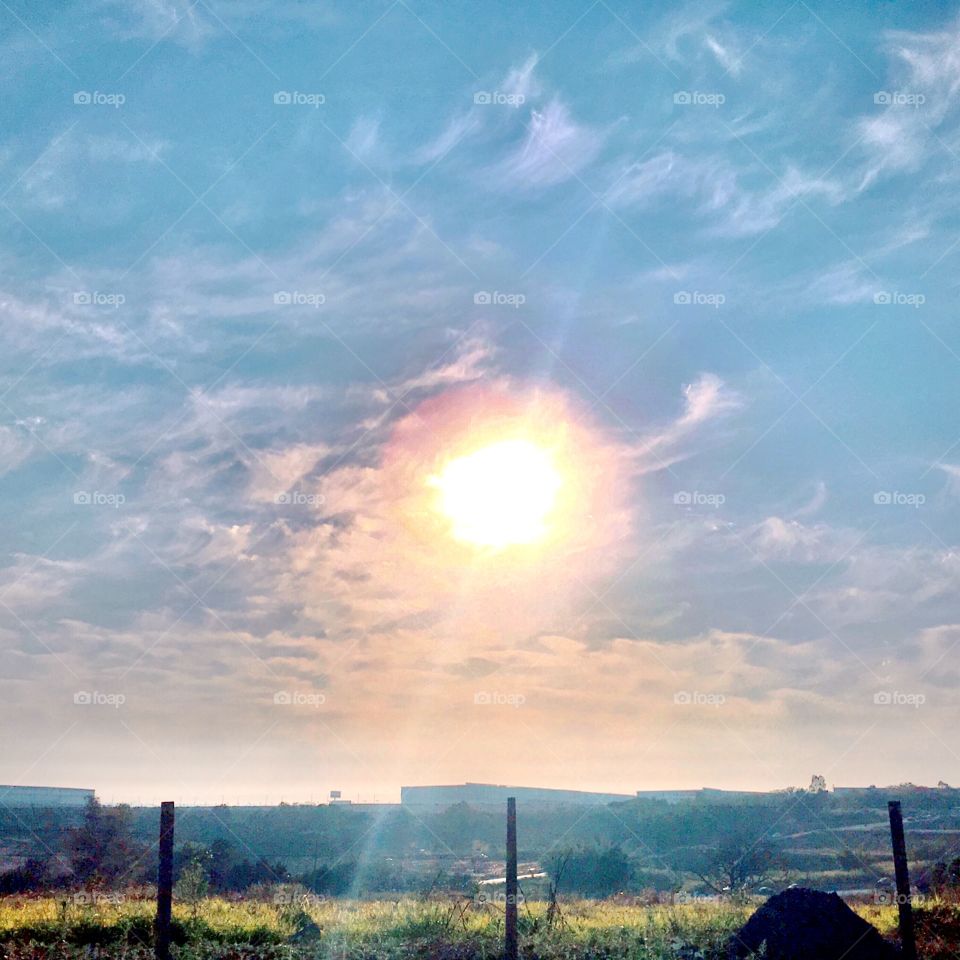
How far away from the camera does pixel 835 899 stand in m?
16.5

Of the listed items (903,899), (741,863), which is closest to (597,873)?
(741,863)

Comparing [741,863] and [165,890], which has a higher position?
[165,890]

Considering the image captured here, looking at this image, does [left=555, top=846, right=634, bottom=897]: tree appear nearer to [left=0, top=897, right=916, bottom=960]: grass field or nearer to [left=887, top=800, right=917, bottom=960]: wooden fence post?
[left=0, top=897, right=916, bottom=960]: grass field

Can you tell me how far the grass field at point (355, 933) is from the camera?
16328 millimetres

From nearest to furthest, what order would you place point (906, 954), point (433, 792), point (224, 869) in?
point (906, 954)
point (224, 869)
point (433, 792)

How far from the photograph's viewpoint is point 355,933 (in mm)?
17641

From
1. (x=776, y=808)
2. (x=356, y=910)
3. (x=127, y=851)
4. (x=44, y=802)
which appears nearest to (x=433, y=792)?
(x=44, y=802)

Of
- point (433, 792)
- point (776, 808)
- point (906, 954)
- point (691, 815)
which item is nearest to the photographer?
point (906, 954)

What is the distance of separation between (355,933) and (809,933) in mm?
8233

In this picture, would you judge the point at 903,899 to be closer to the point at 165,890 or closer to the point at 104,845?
the point at 165,890

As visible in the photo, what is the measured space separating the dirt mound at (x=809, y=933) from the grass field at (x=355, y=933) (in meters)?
0.62

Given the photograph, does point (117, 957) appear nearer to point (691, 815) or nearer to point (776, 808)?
point (691, 815)

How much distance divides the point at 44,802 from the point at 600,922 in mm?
132538

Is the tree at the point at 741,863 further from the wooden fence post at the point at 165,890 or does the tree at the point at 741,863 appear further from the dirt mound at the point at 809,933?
the wooden fence post at the point at 165,890
